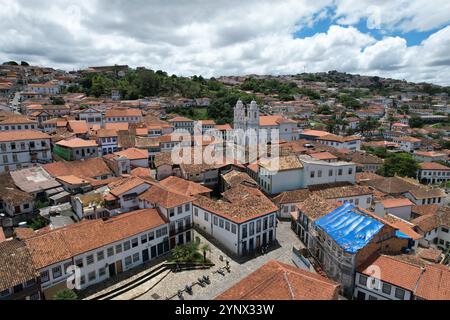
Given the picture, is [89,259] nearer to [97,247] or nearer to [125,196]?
[97,247]

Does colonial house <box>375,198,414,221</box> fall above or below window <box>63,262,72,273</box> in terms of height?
below

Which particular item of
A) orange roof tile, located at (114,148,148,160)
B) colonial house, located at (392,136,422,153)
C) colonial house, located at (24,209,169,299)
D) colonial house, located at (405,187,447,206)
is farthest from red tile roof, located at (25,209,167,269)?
colonial house, located at (392,136,422,153)

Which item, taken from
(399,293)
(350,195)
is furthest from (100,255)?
(350,195)

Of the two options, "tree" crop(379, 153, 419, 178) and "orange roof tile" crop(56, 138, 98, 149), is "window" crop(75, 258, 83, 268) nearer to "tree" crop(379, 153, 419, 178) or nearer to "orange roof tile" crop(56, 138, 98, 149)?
"orange roof tile" crop(56, 138, 98, 149)

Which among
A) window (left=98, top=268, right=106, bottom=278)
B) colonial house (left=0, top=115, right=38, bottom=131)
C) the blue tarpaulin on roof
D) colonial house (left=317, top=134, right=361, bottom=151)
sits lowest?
window (left=98, top=268, right=106, bottom=278)

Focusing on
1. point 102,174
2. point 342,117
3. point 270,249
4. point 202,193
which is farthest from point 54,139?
point 342,117

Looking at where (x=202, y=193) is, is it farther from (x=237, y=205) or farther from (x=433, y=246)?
(x=433, y=246)

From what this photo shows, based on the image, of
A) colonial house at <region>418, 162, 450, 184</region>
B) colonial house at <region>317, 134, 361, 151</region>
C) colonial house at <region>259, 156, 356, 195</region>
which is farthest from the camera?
colonial house at <region>317, 134, 361, 151</region>
